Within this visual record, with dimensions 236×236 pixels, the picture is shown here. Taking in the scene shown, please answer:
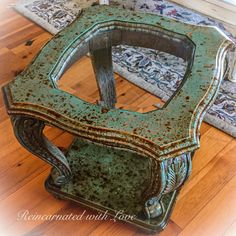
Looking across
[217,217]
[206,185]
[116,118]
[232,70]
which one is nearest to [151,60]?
[232,70]

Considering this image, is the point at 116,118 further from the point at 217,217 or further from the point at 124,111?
the point at 217,217

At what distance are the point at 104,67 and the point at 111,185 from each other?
35 cm

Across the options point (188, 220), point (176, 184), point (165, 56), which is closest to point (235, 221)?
point (188, 220)

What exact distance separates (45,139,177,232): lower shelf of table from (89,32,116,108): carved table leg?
18cm

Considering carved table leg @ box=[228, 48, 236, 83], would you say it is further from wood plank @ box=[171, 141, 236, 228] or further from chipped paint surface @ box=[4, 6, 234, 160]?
chipped paint surface @ box=[4, 6, 234, 160]

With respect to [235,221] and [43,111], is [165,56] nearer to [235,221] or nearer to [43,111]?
[235,221]

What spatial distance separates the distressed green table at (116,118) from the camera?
0.70 m

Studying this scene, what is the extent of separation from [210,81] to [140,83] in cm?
62

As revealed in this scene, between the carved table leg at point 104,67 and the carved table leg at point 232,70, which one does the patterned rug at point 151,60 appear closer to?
the carved table leg at point 232,70

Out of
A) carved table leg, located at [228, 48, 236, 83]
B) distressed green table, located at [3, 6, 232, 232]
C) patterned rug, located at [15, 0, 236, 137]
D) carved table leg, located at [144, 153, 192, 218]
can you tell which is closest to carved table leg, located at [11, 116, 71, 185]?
distressed green table, located at [3, 6, 232, 232]

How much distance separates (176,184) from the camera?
30.5 inches

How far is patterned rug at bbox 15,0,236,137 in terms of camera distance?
126 centimetres

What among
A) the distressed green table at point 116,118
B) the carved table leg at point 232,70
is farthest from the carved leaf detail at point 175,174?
the carved table leg at point 232,70

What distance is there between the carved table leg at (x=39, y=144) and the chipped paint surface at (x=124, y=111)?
6cm
